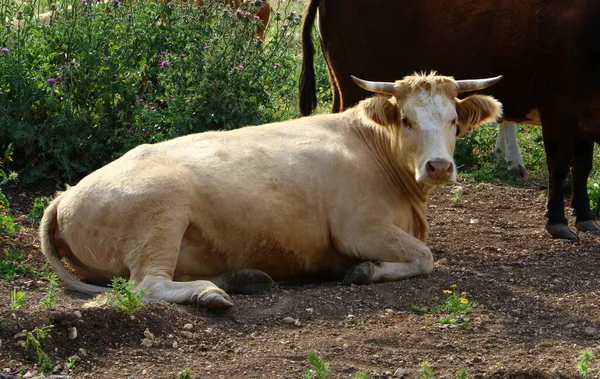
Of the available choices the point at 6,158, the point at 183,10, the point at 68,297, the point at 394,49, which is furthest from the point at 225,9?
the point at 68,297

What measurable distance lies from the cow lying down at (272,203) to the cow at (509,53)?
146 centimetres

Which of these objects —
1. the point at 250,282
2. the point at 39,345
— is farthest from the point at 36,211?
the point at 39,345

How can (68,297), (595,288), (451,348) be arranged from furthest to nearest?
(595,288) → (68,297) → (451,348)

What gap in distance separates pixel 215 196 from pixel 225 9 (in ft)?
10.9

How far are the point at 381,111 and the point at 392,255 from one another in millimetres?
1001

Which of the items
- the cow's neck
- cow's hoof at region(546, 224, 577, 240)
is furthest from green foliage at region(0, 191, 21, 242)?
cow's hoof at region(546, 224, 577, 240)

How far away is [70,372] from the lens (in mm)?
5012

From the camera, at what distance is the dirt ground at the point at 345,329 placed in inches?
204

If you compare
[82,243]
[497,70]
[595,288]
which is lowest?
[595,288]

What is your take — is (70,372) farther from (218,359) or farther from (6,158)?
(6,158)

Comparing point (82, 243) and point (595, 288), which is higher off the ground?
point (82, 243)

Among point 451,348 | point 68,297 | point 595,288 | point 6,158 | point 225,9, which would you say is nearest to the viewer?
point 451,348

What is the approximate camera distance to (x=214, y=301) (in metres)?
5.98

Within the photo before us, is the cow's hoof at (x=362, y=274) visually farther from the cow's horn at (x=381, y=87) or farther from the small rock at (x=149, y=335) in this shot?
the small rock at (x=149, y=335)
